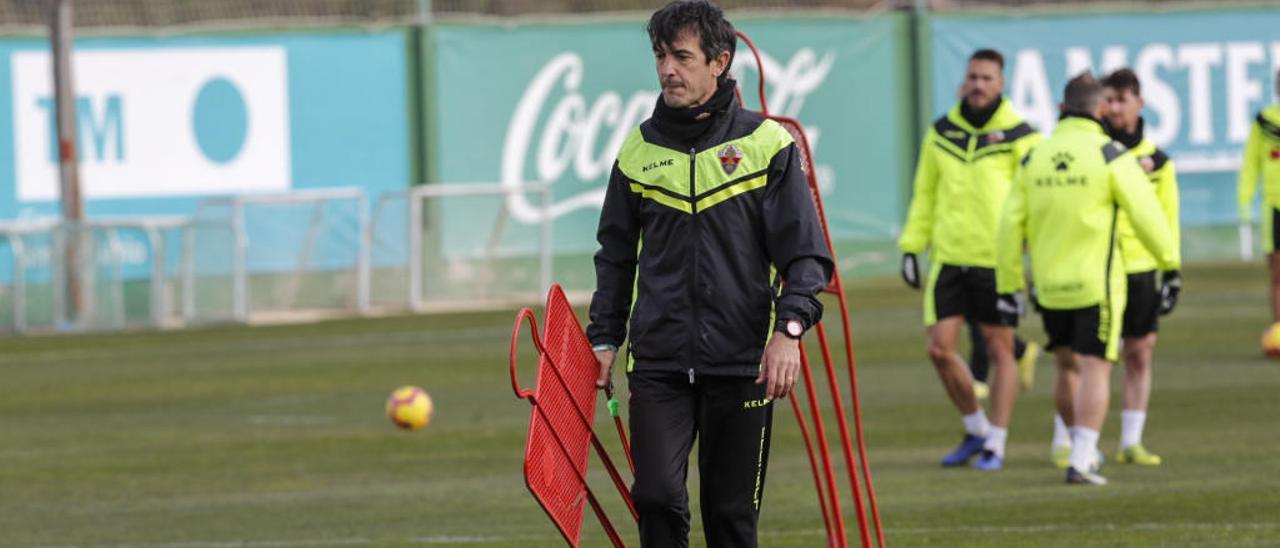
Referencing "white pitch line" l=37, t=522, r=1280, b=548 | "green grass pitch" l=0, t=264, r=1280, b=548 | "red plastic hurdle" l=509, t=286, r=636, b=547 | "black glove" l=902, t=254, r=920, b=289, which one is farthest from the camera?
"black glove" l=902, t=254, r=920, b=289

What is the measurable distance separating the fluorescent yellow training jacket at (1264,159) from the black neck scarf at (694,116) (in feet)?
39.9

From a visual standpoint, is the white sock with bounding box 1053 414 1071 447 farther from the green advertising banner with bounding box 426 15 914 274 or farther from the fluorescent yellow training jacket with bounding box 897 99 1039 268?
the green advertising banner with bounding box 426 15 914 274

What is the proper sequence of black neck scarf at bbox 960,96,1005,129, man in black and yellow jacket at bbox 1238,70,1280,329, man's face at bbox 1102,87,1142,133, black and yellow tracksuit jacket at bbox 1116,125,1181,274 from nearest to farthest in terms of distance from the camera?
black and yellow tracksuit jacket at bbox 1116,125,1181,274, man's face at bbox 1102,87,1142,133, black neck scarf at bbox 960,96,1005,129, man in black and yellow jacket at bbox 1238,70,1280,329

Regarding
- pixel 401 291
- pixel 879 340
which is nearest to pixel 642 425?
pixel 879 340

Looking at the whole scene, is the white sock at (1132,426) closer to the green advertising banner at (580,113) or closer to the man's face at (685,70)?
the man's face at (685,70)

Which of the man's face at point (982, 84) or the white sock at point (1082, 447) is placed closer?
the white sock at point (1082, 447)

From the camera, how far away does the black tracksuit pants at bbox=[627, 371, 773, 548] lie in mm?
6953

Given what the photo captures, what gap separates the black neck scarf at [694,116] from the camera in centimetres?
689

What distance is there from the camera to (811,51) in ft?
99.3

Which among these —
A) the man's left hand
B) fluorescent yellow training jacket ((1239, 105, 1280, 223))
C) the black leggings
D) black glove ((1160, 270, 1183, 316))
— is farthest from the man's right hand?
fluorescent yellow training jacket ((1239, 105, 1280, 223))

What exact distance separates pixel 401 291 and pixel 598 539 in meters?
17.2

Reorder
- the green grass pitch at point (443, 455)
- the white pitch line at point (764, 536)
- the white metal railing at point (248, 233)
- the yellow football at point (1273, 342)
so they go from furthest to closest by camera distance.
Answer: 1. the white metal railing at point (248, 233)
2. the yellow football at point (1273, 342)
3. the green grass pitch at point (443, 455)
4. the white pitch line at point (764, 536)

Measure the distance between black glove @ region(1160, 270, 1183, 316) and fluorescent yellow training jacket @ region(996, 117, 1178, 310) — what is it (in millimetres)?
426

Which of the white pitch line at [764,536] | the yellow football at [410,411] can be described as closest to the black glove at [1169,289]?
the white pitch line at [764,536]
